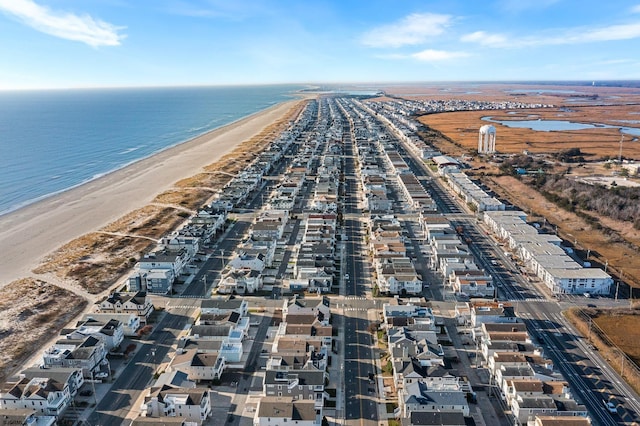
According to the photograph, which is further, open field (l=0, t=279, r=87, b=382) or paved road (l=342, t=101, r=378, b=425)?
open field (l=0, t=279, r=87, b=382)

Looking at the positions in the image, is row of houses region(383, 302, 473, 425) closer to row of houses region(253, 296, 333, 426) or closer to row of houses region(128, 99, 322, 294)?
row of houses region(253, 296, 333, 426)

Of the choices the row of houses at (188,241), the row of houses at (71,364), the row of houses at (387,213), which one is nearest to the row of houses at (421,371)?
the row of houses at (387,213)

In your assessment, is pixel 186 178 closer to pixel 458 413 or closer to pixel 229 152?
pixel 229 152

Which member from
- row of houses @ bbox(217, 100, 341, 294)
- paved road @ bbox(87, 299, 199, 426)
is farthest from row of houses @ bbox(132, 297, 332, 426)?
row of houses @ bbox(217, 100, 341, 294)

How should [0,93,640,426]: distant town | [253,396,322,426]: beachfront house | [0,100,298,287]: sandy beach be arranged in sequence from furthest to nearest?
[0,100,298,287]: sandy beach < [0,93,640,426]: distant town < [253,396,322,426]: beachfront house

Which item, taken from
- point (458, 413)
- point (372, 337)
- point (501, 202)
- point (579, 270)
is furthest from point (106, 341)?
point (501, 202)

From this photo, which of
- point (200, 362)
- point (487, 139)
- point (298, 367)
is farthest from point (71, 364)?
point (487, 139)

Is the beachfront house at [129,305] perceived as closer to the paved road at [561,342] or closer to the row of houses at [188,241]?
the row of houses at [188,241]

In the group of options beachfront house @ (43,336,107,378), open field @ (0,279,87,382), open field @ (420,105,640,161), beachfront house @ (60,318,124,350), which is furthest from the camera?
open field @ (420,105,640,161)
